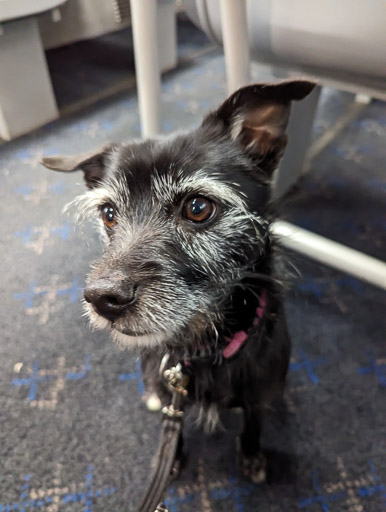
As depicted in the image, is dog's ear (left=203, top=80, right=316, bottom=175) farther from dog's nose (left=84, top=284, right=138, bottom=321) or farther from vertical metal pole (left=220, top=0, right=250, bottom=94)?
dog's nose (left=84, top=284, right=138, bottom=321)

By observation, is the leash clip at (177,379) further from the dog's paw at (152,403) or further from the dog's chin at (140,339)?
the dog's paw at (152,403)

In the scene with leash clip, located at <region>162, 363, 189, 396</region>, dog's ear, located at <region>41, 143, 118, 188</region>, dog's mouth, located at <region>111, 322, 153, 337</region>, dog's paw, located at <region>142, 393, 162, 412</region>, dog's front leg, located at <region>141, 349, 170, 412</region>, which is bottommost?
dog's paw, located at <region>142, 393, 162, 412</region>

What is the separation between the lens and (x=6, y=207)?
7.43 feet

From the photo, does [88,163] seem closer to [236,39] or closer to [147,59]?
[236,39]

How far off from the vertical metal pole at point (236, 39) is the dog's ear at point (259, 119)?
0.23m

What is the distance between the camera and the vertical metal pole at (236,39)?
3.93 feet

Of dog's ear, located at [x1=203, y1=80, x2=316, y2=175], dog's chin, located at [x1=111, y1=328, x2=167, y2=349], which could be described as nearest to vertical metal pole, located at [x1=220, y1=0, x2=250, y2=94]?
dog's ear, located at [x1=203, y1=80, x2=316, y2=175]

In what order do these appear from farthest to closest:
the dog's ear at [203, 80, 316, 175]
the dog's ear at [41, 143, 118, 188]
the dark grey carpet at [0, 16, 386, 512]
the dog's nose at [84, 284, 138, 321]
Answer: the dark grey carpet at [0, 16, 386, 512] < the dog's ear at [41, 143, 118, 188] < the dog's ear at [203, 80, 316, 175] < the dog's nose at [84, 284, 138, 321]

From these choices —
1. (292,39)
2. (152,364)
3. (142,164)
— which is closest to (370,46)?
(292,39)

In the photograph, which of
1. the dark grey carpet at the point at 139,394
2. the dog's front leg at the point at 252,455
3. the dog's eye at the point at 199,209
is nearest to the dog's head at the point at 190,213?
the dog's eye at the point at 199,209

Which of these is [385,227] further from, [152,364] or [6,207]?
[6,207]

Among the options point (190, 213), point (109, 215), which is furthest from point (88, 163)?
point (190, 213)

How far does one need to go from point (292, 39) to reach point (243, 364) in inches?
39.5

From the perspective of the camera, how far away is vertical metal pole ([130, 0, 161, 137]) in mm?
1502
